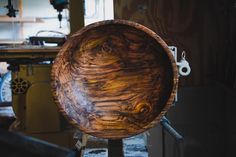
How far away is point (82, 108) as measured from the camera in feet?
3.38

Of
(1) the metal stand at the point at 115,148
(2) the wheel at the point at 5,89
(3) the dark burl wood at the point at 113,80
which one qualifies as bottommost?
(2) the wheel at the point at 5,89

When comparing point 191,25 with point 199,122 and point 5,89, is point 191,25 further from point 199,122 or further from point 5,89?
point 5,89

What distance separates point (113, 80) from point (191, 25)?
A: 135 cm

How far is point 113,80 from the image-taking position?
1.07 metres

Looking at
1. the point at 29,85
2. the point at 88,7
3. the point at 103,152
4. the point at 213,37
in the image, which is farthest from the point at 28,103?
the point at 88,7

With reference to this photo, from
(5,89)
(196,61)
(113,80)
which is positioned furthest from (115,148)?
(5,89)

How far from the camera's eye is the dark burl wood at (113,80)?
96 cm

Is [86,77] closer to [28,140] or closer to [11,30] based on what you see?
[28,140]

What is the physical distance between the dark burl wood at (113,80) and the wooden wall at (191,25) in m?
1.26

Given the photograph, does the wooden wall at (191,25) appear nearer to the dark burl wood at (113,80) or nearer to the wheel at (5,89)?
the dark burl wood at (113,80)

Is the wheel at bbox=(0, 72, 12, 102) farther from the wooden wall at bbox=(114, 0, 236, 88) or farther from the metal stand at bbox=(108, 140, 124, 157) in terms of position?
the metal stand at bbox=(108, 140, 124, 157)

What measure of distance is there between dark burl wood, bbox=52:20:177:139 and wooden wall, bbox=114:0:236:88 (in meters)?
1.26

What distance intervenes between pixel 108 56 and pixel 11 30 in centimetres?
475

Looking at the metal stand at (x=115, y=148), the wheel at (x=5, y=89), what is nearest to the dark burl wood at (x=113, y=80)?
the metal stand at (x=115, y=148)
